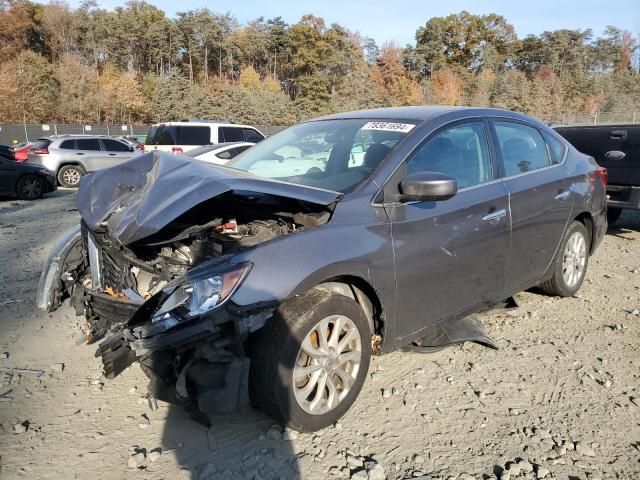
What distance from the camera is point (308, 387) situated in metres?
2.66

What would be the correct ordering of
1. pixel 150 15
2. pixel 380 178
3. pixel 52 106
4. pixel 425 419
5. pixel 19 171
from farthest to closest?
1. pixel 150 15
2. pixel 52 106
3. pixel 19 171
4. pixel 380 178
5. pixel 425 419

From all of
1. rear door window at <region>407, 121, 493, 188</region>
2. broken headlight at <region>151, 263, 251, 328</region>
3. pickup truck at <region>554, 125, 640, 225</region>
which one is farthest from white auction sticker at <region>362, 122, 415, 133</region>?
pickup truck at <region>554, 125, 640, 225</region>

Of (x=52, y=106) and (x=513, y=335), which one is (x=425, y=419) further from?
(x=52, y=106)

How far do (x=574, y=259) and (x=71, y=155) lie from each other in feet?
51.5

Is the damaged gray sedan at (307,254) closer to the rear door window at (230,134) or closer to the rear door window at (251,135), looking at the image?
the rear door window at (230,134)

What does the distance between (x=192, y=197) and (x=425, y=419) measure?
1.75m

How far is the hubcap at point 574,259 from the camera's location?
179 inches

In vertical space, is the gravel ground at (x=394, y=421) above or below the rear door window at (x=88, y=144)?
below

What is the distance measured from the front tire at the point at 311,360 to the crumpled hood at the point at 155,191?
1.93ft

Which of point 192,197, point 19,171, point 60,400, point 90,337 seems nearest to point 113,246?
point 90,337

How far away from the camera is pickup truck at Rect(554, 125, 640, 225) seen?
6742 millimetres

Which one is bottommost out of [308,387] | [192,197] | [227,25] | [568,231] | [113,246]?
[308,387]

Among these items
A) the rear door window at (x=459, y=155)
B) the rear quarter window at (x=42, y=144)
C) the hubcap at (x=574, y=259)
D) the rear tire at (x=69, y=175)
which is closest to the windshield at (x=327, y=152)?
the rear door window at (x=459, y=155)

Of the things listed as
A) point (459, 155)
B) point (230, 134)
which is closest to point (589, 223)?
point (459, 155)
